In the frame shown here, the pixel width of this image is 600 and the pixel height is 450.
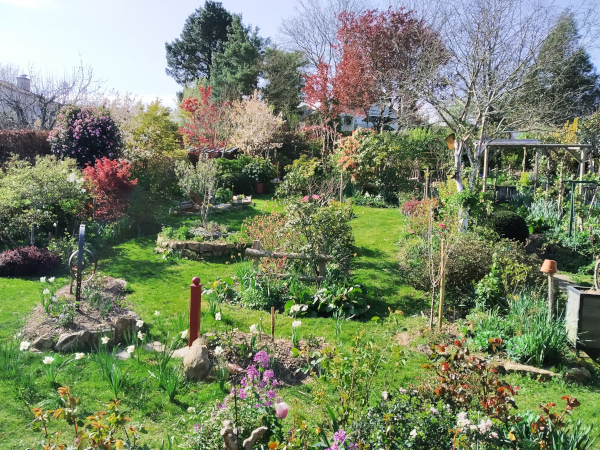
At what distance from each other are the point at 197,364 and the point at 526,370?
3.31m

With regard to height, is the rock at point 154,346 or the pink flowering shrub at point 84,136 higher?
the pink flowering shrub at point 84,136

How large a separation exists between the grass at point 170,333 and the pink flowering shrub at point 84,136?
4547mm

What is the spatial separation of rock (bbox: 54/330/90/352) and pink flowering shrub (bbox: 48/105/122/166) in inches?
368

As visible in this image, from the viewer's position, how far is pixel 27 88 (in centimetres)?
2484

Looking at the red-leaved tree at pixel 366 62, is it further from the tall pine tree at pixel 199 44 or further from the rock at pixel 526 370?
the rock at pixel 526 370

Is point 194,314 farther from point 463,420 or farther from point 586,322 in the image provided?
point 586,322

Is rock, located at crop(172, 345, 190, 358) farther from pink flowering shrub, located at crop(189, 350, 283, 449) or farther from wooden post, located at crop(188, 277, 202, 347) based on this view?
pink flowering shrub, located at crop(189, 350, 283, 449)

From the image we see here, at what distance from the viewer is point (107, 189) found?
997 centimetres

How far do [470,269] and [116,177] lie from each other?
7784 millimetres

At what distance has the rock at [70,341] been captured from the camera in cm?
455

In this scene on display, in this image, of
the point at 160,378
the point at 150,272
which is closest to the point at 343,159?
the point at 150,272

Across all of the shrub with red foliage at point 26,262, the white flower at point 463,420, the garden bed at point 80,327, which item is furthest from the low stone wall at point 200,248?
the white flower at point 463,420

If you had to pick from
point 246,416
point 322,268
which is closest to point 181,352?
point 246,416

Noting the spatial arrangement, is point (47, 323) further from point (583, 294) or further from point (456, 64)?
point (456, 64)
